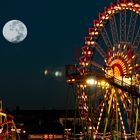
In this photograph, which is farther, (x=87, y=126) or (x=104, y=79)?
(x=87, y=126)

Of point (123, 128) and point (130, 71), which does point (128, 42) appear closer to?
point (130, 71)

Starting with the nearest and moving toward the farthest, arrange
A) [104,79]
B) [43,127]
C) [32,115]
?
[104,79] → [43,127] → [32,115]

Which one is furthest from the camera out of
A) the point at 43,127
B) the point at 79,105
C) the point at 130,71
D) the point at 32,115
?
the point at 32,115

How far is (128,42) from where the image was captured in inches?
1439

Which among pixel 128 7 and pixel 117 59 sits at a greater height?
pixel 128 7

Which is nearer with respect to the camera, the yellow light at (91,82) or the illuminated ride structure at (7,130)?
the yellow light at (91,82)

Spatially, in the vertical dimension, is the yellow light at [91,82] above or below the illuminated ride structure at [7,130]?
above

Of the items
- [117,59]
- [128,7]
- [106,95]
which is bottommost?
[106,95]

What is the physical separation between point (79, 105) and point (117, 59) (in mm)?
4713

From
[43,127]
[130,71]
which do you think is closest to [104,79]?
[130,71]

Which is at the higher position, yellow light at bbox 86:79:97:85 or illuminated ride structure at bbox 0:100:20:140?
yellow light at bbox 86:79:97:85

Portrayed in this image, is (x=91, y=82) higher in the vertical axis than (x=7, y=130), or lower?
higher

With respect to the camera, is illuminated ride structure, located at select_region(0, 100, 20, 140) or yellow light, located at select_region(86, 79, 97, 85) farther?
illuminated ride structure, located at select_region(0, 100, 20, 140)

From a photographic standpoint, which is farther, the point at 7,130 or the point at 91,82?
the point at 7,130
